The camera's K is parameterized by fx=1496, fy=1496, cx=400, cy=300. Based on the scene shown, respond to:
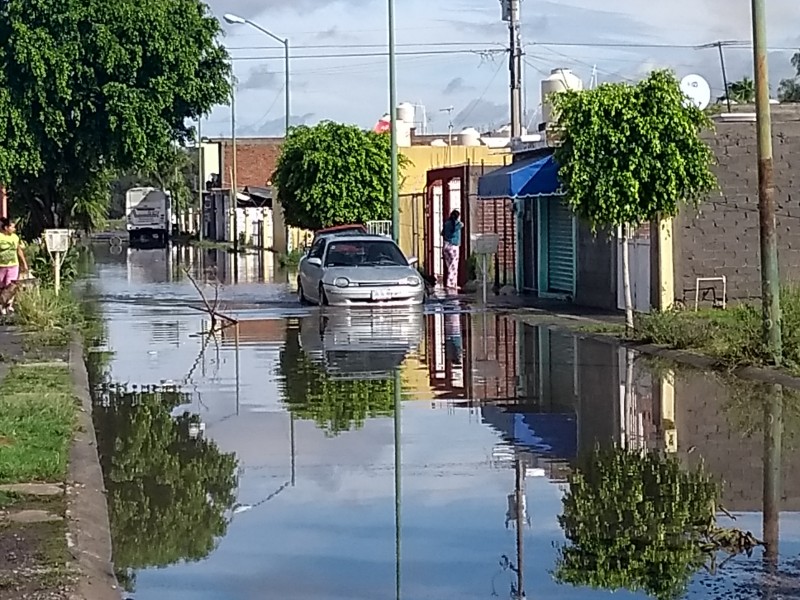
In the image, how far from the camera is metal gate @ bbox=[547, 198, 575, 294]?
1192 inches

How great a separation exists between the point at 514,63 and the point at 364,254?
1004 centimetres

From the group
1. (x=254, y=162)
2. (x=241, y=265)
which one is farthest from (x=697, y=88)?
(x=254, y=162)

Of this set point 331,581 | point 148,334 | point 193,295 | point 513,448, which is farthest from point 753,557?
point 193,295

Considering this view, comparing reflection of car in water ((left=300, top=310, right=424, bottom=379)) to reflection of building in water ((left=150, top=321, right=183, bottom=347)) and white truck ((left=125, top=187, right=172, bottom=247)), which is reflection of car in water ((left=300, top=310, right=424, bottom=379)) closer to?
reflection of building in water ((left=150, top=321, right=183, bottom=347))

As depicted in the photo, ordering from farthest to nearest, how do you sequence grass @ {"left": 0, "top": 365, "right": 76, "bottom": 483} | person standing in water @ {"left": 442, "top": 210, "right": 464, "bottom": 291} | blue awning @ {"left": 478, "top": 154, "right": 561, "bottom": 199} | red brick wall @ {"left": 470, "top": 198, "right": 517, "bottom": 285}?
red brick wall @ {"left": 470, "top": 198, "right": 517, "bottom": 285} < person standing in water @ {"left": 442, "top": 210, "right": 464, "bottom": 291} < blue awning @ {"left": 478, "top": 154, "right": 561, "bottom": 199} < grass @ {"left": 0, "top": 365, "right": 76, "bottom": 483}

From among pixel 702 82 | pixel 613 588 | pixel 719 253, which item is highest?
pixel 702 82

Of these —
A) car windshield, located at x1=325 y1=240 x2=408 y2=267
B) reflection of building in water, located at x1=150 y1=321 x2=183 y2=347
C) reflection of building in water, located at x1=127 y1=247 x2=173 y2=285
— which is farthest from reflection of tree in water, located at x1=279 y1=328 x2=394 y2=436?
reflection of building in water, located at x1=127 y1=247 x2=173 y2=285

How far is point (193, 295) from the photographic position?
115ft

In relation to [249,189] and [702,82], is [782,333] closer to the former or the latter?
[702,82]

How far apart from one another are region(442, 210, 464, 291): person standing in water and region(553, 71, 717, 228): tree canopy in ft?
43.1

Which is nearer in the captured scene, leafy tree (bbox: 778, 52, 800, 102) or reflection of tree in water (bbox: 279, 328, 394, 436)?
reflection of tree in water (bbox: 279, 328, 394, 436)

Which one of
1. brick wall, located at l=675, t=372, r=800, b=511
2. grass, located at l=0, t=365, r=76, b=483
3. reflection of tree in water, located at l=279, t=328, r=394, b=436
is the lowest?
brick wall, located at l=675, t=372, r=800, b=511

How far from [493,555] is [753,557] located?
149 centimetres

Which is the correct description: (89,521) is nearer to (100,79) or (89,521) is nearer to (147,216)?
(100,79)
